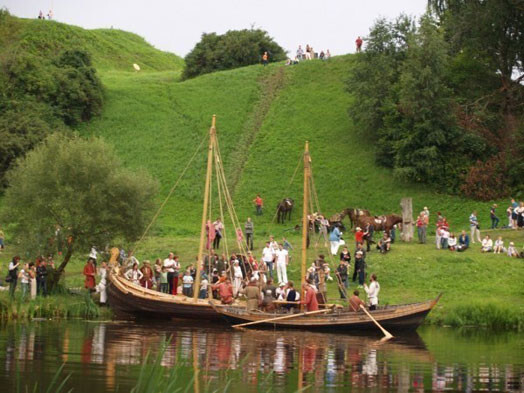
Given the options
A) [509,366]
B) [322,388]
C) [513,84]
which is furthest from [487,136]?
[322,388]

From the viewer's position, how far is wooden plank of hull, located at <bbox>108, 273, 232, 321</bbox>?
127 feet

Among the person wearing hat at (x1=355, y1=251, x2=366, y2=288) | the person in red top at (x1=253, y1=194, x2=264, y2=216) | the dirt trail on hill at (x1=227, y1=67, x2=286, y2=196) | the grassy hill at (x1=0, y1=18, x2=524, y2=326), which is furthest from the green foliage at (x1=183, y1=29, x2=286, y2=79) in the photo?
the person wearing hat at (x1=355, y1=251, x2=366, y2=288)

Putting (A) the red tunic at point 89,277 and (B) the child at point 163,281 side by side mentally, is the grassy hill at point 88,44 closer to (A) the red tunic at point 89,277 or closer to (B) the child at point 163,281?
(A) the red tunic at point 89,277

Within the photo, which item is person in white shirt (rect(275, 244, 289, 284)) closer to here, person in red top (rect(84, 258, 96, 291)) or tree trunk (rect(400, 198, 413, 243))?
person in red top (rect(84, 258, 96, 291))

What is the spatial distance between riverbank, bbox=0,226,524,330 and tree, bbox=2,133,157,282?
103 inches

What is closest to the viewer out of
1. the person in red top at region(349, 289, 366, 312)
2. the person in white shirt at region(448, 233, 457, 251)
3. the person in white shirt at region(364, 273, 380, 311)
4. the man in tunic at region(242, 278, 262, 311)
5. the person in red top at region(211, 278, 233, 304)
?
the person in red top at region(349, 289, 366, 312)

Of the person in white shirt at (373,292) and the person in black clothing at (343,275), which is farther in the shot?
the person in black clothing at (343,275)

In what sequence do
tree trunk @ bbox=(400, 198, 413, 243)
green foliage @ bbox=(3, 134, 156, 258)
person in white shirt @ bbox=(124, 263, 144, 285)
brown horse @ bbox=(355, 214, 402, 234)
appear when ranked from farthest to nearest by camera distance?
1. brown horse @ bbox=(355, 214, 402, 234)
2. tree trunk @ bbox=(400, 198, 413, 243)
3. green foliage @ bbox=(3, 134, 156, 258)
4. person in white shirt @ bbox=(124, 263, 144, 285)

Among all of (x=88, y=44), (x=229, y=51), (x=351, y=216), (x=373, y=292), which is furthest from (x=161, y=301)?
(x=88, y=44)

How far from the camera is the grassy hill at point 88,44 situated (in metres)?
95.4

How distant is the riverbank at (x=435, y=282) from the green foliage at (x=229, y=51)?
47587 mm

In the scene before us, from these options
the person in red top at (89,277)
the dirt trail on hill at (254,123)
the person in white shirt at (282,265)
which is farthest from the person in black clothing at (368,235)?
the dirt trail on hill at (254,123)

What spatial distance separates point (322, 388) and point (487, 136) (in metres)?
48.9

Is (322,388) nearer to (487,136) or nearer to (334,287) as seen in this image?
(334,287)
